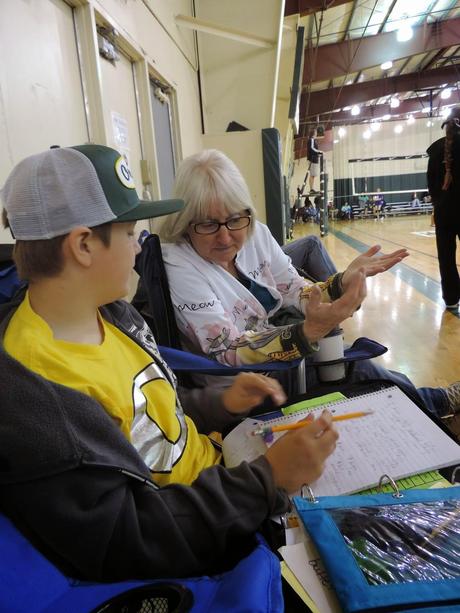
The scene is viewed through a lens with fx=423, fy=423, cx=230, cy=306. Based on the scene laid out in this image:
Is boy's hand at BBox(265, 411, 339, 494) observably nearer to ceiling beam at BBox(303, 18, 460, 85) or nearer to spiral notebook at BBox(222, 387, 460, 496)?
spiral notebook at BBox(222, 387, 460, 496)

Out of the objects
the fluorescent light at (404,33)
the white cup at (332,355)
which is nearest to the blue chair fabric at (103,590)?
the white cup at (332,355)

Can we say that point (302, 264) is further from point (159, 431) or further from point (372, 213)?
point (372, 213)

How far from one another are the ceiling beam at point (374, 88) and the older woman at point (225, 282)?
12.0m

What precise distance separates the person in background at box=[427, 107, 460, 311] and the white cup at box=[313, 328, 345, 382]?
250 centimetres

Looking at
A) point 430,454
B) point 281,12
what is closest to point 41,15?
point 430,454

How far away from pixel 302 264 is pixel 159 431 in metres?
1.49

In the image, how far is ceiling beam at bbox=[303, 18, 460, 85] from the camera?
8.38m

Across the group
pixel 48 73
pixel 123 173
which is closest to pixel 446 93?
pixel 48 73

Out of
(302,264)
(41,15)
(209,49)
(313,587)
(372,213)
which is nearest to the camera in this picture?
(313,587)

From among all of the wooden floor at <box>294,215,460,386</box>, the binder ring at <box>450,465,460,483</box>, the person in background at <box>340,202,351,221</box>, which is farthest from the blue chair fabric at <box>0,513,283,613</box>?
the person in background at <box>340,202,351,221</box>

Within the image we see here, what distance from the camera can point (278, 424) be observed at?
93 centimetres

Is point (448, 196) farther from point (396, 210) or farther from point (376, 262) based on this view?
point (396, 210)

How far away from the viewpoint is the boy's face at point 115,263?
0.66 metres

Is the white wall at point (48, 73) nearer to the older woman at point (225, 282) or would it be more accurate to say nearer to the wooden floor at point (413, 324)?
the older woman at point (225, 282)
